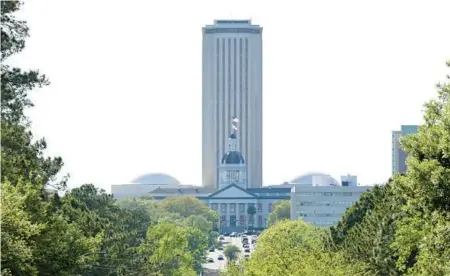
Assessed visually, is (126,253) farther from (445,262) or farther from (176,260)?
(445,262)

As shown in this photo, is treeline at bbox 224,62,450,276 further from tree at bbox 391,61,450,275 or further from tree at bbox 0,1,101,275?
tree at bbox 0,1,101,275

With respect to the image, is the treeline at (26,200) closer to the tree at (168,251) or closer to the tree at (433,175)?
the tree at (433,175)

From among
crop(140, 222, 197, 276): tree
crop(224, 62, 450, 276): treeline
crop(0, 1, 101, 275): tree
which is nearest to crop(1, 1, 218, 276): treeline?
crop(0, 1, 101, 275): tree

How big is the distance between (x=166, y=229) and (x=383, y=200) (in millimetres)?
37387

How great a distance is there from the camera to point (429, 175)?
1745 inches

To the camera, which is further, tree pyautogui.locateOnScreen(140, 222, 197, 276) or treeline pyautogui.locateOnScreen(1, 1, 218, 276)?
tree pyautogui.locateOnScreen(140, 222, 197, 276)

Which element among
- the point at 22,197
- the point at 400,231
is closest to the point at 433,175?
the point at 22,197

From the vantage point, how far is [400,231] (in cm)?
6097

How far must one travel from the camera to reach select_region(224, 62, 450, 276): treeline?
146ft

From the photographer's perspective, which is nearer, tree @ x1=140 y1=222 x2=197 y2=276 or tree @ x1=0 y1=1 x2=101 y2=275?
tree @ x1=0 y1=1 x2=101 y2=275

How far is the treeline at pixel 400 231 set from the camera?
44.4 metres

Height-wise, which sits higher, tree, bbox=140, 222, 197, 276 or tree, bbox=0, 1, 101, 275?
tree, bbox=0, 1, 101, 275

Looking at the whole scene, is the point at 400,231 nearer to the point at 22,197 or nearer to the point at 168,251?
the point at 22,197

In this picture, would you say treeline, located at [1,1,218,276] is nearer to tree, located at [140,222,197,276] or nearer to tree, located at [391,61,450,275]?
tree, located at [391,61,450,275]
